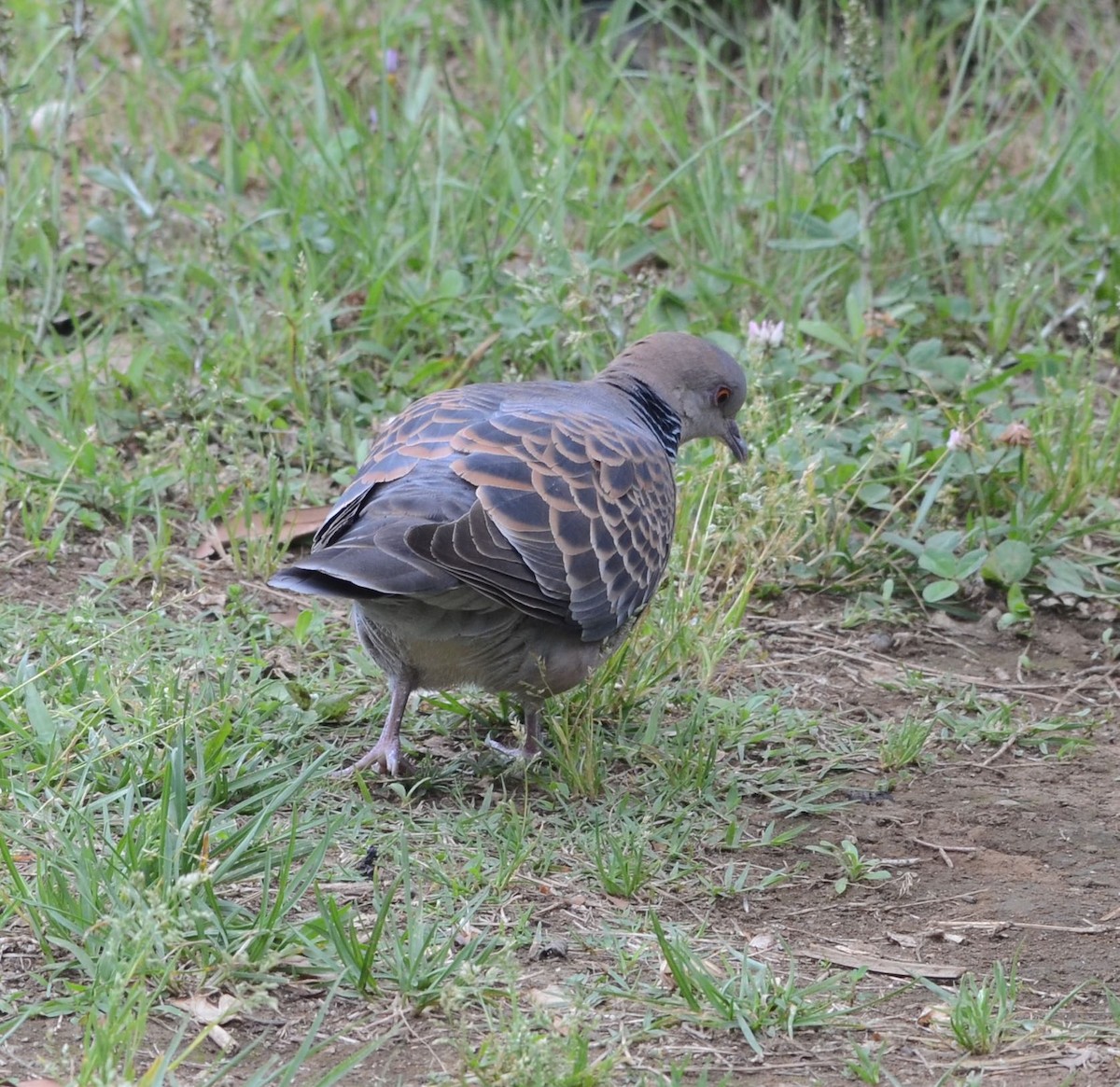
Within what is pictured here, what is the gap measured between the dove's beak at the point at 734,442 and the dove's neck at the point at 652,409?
0.26 meters

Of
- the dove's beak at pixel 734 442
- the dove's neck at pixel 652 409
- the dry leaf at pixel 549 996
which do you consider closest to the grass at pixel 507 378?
the dry leaf at pixel 549 996

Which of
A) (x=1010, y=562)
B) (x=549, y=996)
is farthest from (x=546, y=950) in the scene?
(x=1010, y=562)

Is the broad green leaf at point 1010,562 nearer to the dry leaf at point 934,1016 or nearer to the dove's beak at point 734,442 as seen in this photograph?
the dove's beak at point 734,442

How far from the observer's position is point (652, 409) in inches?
179

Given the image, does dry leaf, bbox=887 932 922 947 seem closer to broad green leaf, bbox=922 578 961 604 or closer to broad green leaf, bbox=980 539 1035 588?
broad green leaf, bbox=922 578 961 604

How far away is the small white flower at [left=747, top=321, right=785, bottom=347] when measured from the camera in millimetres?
5305

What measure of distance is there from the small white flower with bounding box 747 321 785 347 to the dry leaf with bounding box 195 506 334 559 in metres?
1.55

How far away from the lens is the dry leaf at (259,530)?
480 centimetres

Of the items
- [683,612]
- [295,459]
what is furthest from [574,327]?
[683,612]

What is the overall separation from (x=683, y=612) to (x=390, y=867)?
4.34ft

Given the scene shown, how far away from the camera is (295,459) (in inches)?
209

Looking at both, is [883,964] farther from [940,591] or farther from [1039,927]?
[940,591]

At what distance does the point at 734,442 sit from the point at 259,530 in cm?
151

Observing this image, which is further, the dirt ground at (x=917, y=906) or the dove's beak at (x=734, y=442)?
the dove's beak at (x=734, y=442)
